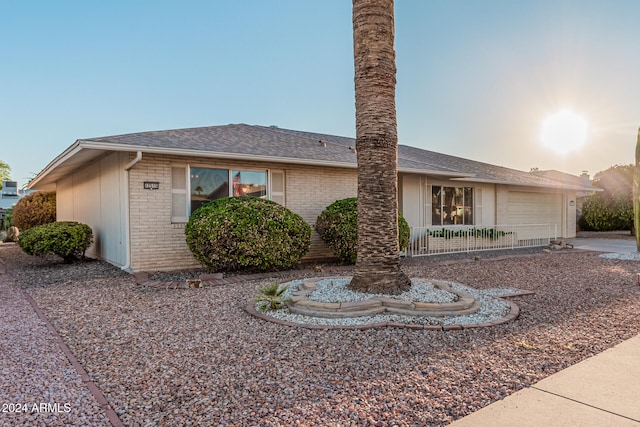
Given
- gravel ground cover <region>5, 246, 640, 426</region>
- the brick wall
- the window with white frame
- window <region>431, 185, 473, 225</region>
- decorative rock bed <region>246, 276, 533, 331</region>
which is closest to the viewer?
gravel ground cover <region>5, 246, 640, 426</region>

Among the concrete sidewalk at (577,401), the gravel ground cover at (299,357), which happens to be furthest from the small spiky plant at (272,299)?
the concrete sidewalk at (577,401)

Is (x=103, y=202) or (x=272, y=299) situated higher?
(x=103, y=202)

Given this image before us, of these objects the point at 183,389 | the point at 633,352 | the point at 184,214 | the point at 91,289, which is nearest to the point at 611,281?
the point at 633,352

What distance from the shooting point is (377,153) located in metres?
5.58

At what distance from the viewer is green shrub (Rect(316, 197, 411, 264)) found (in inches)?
366

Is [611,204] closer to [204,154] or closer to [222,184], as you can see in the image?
[222,184]

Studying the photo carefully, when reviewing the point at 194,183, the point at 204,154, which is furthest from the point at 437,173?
the point at 194,183

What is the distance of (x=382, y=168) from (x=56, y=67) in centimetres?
1256

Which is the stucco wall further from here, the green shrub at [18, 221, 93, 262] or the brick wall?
the green shrub at [18, 221, 93, 262]

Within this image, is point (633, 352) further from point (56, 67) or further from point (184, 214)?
point (56, 67)

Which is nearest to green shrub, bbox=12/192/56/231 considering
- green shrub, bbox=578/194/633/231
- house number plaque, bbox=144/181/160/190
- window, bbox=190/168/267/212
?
house number plaque, bbox=144/181/160/190

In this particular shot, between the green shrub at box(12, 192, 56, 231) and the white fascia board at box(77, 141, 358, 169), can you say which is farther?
the green shrub at box(12, 192, 56, 231)

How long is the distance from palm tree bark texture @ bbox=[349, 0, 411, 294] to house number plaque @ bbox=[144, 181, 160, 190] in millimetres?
5189

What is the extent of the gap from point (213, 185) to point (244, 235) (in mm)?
2304
